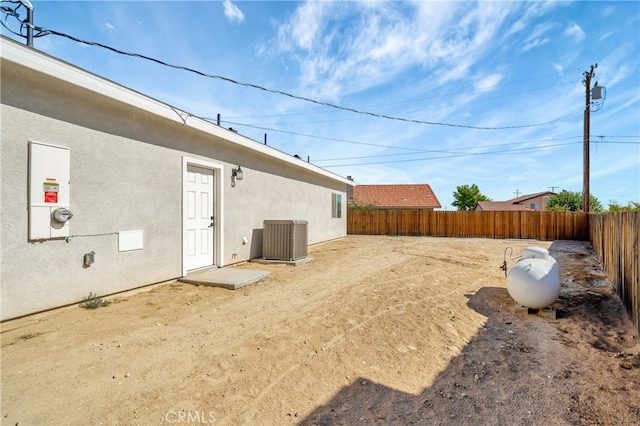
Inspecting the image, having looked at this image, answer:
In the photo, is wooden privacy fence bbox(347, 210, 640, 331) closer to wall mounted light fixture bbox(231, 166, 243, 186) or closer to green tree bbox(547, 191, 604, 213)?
wall mounted light fixture bbox(231, 166, 243, 186)

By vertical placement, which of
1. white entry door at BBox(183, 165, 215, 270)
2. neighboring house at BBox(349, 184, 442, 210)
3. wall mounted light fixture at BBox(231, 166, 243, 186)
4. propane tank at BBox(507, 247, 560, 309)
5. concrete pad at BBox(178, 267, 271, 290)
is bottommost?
concrete pad at BBox(178, 267, 271, 290)

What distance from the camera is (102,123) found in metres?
4.24

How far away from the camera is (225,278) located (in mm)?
5391

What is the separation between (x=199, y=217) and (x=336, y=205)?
357 inches

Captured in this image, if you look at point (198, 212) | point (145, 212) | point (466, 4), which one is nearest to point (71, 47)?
point (145, 212)

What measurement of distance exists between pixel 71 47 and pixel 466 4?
28.5 ft

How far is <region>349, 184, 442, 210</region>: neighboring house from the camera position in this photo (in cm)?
2665

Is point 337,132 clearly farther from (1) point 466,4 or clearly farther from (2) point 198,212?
(2) point 198,212

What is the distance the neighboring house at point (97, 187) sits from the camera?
132 inches

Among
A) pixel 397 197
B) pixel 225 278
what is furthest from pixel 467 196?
pixel 225 278

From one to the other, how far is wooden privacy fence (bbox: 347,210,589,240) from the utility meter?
51.6 ft

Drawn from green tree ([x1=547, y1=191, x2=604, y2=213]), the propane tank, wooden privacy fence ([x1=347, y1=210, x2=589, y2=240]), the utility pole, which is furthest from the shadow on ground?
green tree ([x1=547, y1=191, x2=604, y2=213])

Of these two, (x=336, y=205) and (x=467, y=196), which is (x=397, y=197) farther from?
(x=467, y=196)

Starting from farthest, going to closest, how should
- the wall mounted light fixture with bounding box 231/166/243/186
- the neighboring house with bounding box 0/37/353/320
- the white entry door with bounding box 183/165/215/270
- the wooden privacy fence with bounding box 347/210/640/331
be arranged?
the wooden privacy fence with bounding box 347/210/640/331, the wall mounted light fixture with bounding box 231/166/243/186, the white entry door with bounding box 183/165/215/270, the neighboring house with bounding box 0/37/353/320
